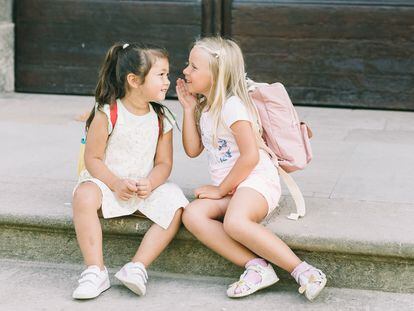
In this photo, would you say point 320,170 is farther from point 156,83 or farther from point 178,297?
point 178,297

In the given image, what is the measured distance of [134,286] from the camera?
3922mm

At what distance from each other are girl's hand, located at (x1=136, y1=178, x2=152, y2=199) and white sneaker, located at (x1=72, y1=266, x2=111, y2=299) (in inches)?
13.7

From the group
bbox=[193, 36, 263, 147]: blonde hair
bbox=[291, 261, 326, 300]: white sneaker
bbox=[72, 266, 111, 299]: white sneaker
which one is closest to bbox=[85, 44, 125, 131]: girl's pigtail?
bbox=[193, 36, 263, 147]: blonde hair

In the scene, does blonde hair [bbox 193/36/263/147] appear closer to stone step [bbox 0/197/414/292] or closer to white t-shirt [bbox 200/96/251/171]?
white t-shirt [bbox 200/96/251/171]

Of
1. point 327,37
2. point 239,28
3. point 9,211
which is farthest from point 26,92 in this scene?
point 9,211

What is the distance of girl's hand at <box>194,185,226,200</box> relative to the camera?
4156 millimetres

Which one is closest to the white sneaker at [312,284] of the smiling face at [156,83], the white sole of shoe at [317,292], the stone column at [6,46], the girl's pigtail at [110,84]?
the white sole of shoe at [317,292]

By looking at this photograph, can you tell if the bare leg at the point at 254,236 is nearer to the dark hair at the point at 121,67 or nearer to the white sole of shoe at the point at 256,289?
the white sole of shoe at the point at 256,289

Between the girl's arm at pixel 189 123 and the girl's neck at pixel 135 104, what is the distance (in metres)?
0.16

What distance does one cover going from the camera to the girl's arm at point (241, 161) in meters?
4.10

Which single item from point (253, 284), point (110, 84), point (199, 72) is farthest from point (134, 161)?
point (253, 284)

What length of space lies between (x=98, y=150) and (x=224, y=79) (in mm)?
617

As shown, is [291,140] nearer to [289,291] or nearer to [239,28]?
[289,291]

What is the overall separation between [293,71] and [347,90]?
0.42 metres
